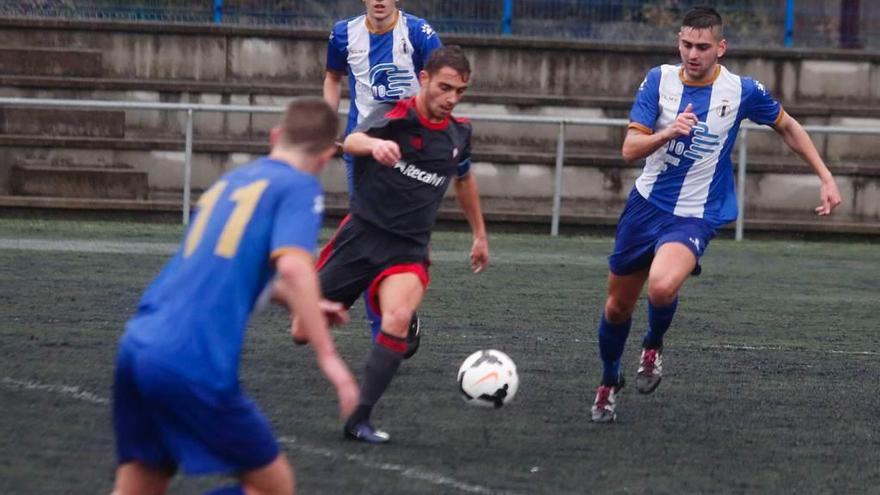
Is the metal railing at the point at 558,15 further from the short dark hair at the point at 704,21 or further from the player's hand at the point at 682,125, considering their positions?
the player's hand at the point at 682,125

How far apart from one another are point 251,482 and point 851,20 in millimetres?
14805

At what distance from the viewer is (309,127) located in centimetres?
404

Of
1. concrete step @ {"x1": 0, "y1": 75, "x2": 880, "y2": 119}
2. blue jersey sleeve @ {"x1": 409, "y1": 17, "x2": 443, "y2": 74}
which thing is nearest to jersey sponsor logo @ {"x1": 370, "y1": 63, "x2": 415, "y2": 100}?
blue jersey sleeve @ {"x1": 409, "y1": 17, "x2": 443, "y2": 74}

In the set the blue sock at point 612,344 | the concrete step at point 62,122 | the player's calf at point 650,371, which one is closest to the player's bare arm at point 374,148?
the blue sock at point 612,344

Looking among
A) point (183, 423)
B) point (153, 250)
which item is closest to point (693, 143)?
point (183, 423)

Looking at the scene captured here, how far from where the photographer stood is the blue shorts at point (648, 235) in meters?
7.04

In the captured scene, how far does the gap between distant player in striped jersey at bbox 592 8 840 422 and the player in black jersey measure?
919 millimetres

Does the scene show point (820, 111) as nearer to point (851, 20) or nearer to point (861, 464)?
point (851, 20)

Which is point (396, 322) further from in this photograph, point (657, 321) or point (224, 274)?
point (224, 274)

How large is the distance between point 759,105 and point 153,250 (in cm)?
709

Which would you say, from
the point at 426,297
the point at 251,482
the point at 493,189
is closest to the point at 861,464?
the point at 251,482

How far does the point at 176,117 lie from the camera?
54.3ft

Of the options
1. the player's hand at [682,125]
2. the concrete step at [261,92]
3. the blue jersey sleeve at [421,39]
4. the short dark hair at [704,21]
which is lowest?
the concrete step at [261,92]

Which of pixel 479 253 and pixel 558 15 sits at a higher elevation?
pixel 558 15
